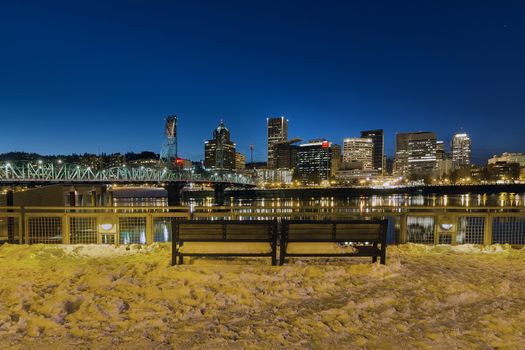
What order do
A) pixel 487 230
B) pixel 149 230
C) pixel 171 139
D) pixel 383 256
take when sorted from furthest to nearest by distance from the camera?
pixel 171 139 < pixel 149 230 < pixel 487 230 < pixel 383 256

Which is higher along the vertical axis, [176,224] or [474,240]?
[176,224]

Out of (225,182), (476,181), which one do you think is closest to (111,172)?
(225,182)

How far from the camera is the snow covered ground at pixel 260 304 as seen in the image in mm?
4113

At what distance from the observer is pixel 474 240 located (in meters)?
11.8

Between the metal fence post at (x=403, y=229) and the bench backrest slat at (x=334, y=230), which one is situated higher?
the bench backrest slat at (x=334, y=230)

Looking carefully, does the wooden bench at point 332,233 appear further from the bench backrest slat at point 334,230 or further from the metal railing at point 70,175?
the metal railing at point 70,175

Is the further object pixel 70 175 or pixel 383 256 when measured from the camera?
pixel 70 175

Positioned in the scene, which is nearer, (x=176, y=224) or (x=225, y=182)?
(x=176, y=224)

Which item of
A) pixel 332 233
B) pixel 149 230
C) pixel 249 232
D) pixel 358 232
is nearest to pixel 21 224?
pixel 149 230

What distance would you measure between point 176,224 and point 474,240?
10.3 meters

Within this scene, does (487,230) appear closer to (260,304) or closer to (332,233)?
(332,233)

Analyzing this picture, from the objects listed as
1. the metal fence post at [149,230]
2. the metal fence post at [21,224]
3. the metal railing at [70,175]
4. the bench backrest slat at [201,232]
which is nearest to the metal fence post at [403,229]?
the bench backrest slat at [201,232]

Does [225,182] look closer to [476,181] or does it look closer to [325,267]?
[325,267]

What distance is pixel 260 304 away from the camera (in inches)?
201
